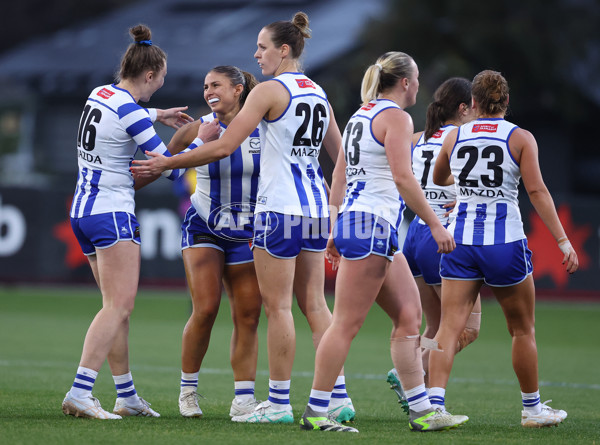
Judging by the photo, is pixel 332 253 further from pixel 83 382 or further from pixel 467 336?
pixel 83 382

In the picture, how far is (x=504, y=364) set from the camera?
37.4 feet

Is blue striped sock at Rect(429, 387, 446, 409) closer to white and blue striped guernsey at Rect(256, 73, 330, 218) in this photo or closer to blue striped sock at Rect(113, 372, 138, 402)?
white and blue striped guernsey at Rect(256, 73, 330, 218)

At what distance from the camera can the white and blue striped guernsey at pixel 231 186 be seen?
699 cm

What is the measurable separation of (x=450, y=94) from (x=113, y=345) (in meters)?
3.10

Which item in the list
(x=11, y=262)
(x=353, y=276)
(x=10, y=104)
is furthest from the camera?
(x=10, y=104)

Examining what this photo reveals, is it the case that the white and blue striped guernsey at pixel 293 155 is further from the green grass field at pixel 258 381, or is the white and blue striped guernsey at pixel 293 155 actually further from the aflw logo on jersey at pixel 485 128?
the green grass field at pixel 258 381

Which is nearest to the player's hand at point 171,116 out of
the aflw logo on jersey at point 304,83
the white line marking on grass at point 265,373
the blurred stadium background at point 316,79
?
the aflw logo on jersey at point 304,83

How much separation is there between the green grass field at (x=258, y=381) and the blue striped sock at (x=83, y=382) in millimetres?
172

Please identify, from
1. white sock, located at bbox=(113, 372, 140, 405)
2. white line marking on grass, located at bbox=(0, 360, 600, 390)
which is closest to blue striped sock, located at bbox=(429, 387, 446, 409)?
white sock, located at bbox=(113, 372, 140, 405)

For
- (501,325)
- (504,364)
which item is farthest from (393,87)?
(501,325)

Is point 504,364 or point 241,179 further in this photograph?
point 504,364

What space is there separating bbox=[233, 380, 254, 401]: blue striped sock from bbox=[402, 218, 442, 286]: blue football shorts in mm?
1689

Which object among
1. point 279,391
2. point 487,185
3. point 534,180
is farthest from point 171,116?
point 534,180

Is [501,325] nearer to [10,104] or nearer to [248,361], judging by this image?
[248,361]
